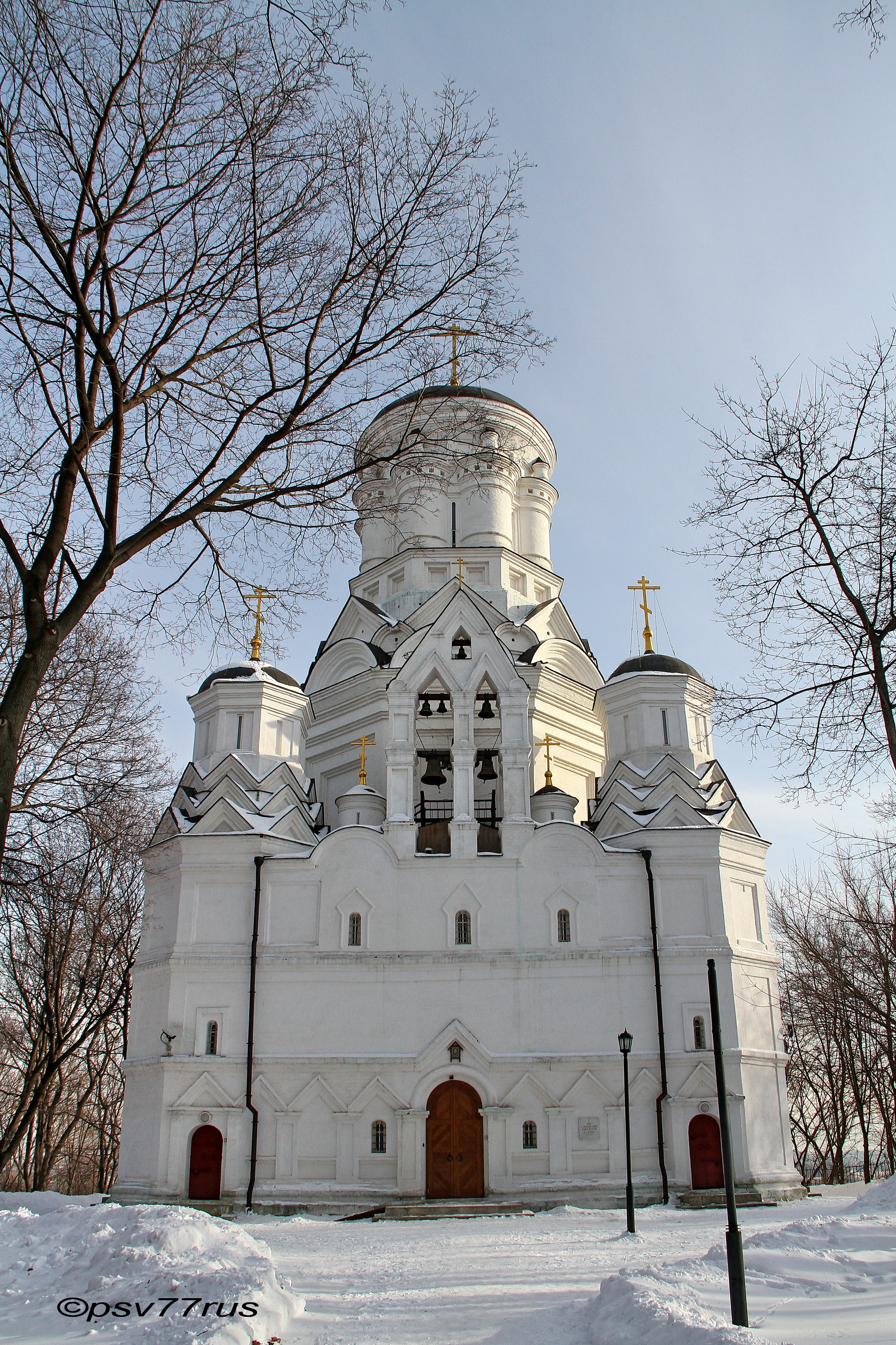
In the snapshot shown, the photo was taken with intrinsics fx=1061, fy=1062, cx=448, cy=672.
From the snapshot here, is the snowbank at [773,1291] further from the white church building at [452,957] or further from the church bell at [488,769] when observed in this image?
the church bell at [488,769]

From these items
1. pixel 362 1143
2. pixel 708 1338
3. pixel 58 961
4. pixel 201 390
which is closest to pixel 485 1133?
pixel 362 1143

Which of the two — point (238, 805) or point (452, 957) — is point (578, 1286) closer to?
point (452, 957)

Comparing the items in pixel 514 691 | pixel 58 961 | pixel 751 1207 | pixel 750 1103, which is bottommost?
pixel 751 1207

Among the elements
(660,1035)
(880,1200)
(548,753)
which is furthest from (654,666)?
(880,1200)

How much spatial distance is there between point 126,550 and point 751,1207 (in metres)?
17.4

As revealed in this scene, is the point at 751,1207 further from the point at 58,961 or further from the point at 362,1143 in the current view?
the point at 58,961

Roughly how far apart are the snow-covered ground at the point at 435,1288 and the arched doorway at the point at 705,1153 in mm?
8067

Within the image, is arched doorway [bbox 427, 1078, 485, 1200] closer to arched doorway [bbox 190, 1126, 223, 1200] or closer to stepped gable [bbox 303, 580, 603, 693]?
arched doorway [bbox 190, 1126, 223, 1200]

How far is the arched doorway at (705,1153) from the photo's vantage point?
2088 centimetres

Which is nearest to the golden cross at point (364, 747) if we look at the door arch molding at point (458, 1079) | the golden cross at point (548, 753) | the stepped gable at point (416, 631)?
the stepped gable at point (416, 631)

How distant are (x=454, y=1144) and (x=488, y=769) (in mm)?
8986

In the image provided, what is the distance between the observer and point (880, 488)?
1256 centimetres

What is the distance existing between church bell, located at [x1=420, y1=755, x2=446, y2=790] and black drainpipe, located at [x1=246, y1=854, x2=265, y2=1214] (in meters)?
5.21

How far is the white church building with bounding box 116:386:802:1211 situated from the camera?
21.0 metres
